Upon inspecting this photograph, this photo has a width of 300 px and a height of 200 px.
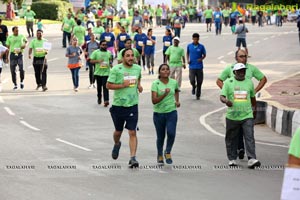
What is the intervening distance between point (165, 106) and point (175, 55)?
38.0ft

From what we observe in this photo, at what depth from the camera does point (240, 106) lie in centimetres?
1413

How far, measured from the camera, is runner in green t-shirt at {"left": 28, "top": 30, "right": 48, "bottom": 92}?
26.5m

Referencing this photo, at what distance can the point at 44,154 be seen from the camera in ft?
50.8

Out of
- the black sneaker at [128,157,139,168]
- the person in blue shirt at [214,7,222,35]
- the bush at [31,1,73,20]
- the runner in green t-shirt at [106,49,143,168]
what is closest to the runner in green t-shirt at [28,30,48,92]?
the runner in green t-shirt at [106,49,143,168]

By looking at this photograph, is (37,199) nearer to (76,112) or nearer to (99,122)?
(99,122)

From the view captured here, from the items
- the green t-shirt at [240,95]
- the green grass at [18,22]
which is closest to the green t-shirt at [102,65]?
the green t-shirt at [240,95]

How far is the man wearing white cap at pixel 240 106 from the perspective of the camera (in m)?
14.1

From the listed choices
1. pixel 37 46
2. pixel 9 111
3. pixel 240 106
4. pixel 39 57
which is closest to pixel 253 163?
pixel 240 106

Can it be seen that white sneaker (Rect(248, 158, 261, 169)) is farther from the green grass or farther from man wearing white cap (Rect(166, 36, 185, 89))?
the green grass

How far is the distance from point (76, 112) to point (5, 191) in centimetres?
1043

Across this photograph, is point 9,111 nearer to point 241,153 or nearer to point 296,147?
point 241,153

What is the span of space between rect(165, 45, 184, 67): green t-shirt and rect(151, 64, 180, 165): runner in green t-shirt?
11.3 meters

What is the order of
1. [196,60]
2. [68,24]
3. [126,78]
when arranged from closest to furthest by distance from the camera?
1. [126,78]
2. [196,60]
3. [68,24]

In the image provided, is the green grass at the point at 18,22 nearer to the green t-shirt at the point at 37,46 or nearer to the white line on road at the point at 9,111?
the green t-shirt at the point at 37,46
